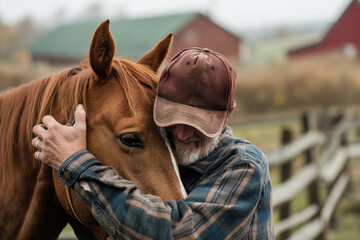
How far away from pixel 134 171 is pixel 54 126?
45 centimetres

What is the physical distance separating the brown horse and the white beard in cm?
7

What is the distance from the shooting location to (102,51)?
78.8 inches

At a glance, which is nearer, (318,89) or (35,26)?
(318,89)

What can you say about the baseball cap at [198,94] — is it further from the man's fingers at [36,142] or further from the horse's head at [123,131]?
the man's fingers at [36,142]

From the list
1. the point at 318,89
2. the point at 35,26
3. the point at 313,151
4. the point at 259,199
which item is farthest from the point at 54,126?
the point at 35,26

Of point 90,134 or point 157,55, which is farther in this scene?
point 157,55

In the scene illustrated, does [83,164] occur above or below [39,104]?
below

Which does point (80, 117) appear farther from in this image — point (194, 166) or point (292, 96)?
point (292, 96)

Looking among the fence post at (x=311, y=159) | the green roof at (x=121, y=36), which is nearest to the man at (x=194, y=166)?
the fence post at (x=311, y=159)

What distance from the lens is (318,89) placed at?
Result: 1811cm

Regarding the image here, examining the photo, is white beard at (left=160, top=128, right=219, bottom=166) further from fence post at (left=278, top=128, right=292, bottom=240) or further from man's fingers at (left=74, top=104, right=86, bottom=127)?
fence post at (left=278, top=128, right=292, bottom=240)

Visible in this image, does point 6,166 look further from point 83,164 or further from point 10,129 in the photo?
point 83,164

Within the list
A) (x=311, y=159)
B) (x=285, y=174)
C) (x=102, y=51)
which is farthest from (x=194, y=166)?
(x=311, y=159)

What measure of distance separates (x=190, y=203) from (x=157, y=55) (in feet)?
3.16
